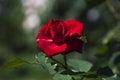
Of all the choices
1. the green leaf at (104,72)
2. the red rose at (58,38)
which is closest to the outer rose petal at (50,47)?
the red rose at (58,38)

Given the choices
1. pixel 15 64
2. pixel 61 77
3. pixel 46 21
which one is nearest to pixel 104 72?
pixel 61 77

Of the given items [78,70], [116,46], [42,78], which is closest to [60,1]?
[42,78]

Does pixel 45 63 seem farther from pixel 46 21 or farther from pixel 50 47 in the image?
pixel 46 21

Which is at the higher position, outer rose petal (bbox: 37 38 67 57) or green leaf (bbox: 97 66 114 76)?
outer rose petal (bbox: 37 38 67 57)

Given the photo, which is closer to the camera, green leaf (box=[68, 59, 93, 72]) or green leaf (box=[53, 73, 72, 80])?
green leaf (box=[53, 73, 72, 80])

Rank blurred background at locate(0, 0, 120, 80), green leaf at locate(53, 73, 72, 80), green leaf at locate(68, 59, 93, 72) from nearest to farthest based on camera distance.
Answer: green leaf at locate(53, 73, 72, 80)
green leaf at locate(68, 59, 93, 72)
blurred background at locate(0, 0, 120, 80)

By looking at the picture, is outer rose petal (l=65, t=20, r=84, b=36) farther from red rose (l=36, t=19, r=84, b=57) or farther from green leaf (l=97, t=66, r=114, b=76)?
green leaf (l=97, t=66, r=114, b=76)

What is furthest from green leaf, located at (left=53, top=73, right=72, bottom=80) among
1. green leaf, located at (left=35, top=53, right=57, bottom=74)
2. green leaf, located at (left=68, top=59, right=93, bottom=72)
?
green leaf, located at (left=68, top=59, right=93, bottom=72)

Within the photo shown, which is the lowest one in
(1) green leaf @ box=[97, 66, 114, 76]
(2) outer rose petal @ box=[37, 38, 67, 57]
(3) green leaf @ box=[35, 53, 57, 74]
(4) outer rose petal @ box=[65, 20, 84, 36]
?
(1) green leaf @ box=[97, 66, 114, 76]
